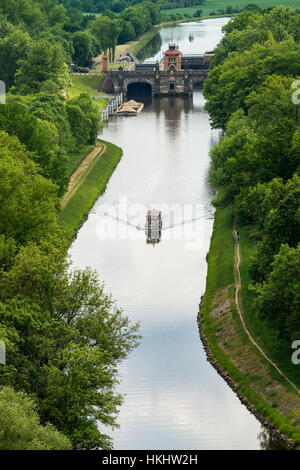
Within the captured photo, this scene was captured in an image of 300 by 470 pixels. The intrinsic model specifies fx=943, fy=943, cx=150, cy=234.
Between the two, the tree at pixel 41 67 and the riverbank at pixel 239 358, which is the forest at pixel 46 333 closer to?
the riverbank at pixel 239 358

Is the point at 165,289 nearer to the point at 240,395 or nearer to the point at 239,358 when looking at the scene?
the point at 239,358

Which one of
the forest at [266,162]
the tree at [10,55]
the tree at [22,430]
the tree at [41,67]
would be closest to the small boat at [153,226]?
the forest at [266,162]

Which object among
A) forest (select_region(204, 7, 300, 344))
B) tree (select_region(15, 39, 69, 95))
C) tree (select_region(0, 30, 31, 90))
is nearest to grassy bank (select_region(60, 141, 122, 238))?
forest (select_region(204, 7, 300, 344))

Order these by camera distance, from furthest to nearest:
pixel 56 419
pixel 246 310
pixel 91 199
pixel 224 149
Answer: pixel 91 199 → pixel 224 149 → pixel 246 310 → pixel 56 419

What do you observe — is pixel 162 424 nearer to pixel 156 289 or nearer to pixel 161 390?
pixel 161 390

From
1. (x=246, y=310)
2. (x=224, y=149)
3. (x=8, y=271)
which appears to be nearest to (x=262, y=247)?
(x=246, y=310)

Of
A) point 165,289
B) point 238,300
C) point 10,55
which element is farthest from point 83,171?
point 10,55
